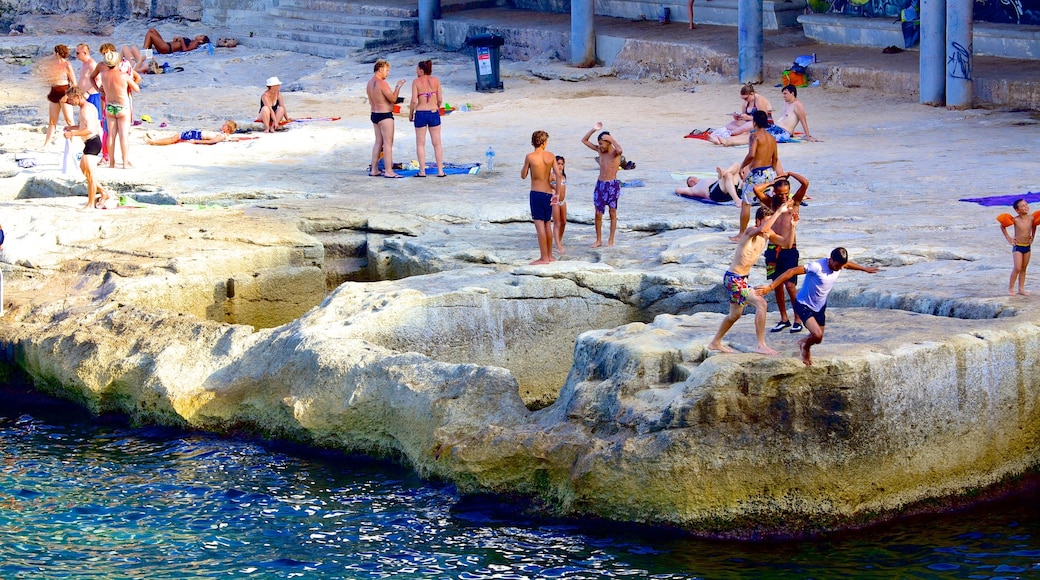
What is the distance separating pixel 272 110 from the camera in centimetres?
1992

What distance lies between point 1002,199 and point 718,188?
112 inches

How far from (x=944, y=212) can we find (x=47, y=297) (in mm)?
8458

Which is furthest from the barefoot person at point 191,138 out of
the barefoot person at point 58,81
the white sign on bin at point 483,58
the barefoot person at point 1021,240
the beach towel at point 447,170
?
the barefoot person at point 1021,240

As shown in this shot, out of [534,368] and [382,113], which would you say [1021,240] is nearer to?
[534,368]

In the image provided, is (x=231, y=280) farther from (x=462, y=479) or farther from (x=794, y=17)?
(x=794, y=17)

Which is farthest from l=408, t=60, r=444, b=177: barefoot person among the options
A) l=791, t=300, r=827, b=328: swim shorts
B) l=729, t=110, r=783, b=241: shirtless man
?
l=791, t=300, r=827, b=328: swim shorts

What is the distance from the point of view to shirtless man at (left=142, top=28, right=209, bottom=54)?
30.3 meters

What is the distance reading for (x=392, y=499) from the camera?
9500mm

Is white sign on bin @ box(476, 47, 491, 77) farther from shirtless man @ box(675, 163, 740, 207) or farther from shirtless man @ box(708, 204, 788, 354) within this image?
shirtless man @ box(708, 204, 788, 354)

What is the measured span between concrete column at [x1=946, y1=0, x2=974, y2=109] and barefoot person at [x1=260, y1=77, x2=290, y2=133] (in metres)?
9.46

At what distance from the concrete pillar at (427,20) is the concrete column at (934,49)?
39.1 ft

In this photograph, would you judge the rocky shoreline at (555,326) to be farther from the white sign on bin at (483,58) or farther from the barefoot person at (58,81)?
the white sign on bin at (483,58)

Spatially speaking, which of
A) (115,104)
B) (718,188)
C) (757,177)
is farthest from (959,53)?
(115,104)

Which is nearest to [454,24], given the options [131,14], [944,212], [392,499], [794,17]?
[794,17]
